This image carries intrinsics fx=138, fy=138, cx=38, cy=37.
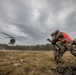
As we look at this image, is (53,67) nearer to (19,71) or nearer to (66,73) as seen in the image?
(66,73)

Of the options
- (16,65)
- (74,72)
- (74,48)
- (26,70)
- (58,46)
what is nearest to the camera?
(74,72)

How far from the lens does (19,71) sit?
7617 mm

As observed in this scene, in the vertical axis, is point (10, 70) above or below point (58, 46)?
below

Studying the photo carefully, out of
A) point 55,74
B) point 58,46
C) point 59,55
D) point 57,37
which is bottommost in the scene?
point 55,74

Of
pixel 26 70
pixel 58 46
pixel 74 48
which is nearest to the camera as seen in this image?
pixel 74 48

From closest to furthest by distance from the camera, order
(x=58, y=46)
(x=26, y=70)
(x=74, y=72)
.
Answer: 1. (x=74, y=72)
2. (x=26, y=70)
3. (x=58, y=46)

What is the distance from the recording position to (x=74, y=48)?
24.1 ft

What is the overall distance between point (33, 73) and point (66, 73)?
1796 mm

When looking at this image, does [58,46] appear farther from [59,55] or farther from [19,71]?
[19,71]

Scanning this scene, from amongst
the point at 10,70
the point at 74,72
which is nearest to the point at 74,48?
the point at 74,72

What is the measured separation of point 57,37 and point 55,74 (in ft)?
9.09

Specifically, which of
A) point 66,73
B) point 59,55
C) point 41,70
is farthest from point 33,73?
point 59,55

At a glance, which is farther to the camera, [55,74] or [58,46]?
[58,46]

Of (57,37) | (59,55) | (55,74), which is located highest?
(57,37)
